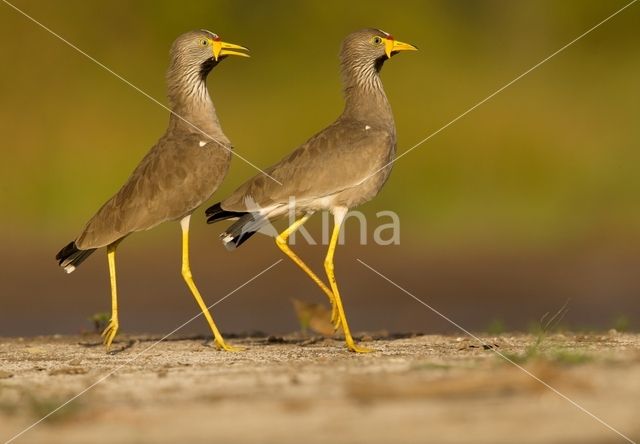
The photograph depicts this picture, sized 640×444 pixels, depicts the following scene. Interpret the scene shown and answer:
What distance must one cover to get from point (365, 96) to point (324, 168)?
99 centimetres

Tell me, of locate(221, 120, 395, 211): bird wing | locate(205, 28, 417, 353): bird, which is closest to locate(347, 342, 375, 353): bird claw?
locate(205, 28, 417, 353): bird

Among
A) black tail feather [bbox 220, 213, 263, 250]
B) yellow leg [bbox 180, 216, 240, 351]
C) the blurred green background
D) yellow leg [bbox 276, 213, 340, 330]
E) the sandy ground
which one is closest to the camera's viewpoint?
the sandy ground

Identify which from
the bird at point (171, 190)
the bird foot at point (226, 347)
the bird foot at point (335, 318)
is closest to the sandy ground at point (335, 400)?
the bird foot at point (226, 347)

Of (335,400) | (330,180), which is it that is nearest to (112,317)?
(330,180)

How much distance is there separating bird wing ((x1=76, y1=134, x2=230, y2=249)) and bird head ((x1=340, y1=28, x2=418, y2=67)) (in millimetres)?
1541

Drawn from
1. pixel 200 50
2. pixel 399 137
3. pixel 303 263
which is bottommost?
pixel 303 263

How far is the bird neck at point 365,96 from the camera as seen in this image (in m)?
11.2

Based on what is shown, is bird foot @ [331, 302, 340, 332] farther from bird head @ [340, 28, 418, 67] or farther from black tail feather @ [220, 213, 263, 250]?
bird head @ [340, 28, 418, 67]

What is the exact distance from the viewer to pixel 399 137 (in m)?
20.9

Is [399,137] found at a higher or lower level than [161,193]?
higher

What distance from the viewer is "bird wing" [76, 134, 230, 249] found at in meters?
10.6

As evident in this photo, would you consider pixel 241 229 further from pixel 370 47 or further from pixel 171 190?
pixel 370 47

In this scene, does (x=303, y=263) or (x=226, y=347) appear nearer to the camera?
(x=226, y=347)

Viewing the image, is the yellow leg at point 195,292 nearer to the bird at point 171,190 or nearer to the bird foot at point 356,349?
the bird at point 171,190
